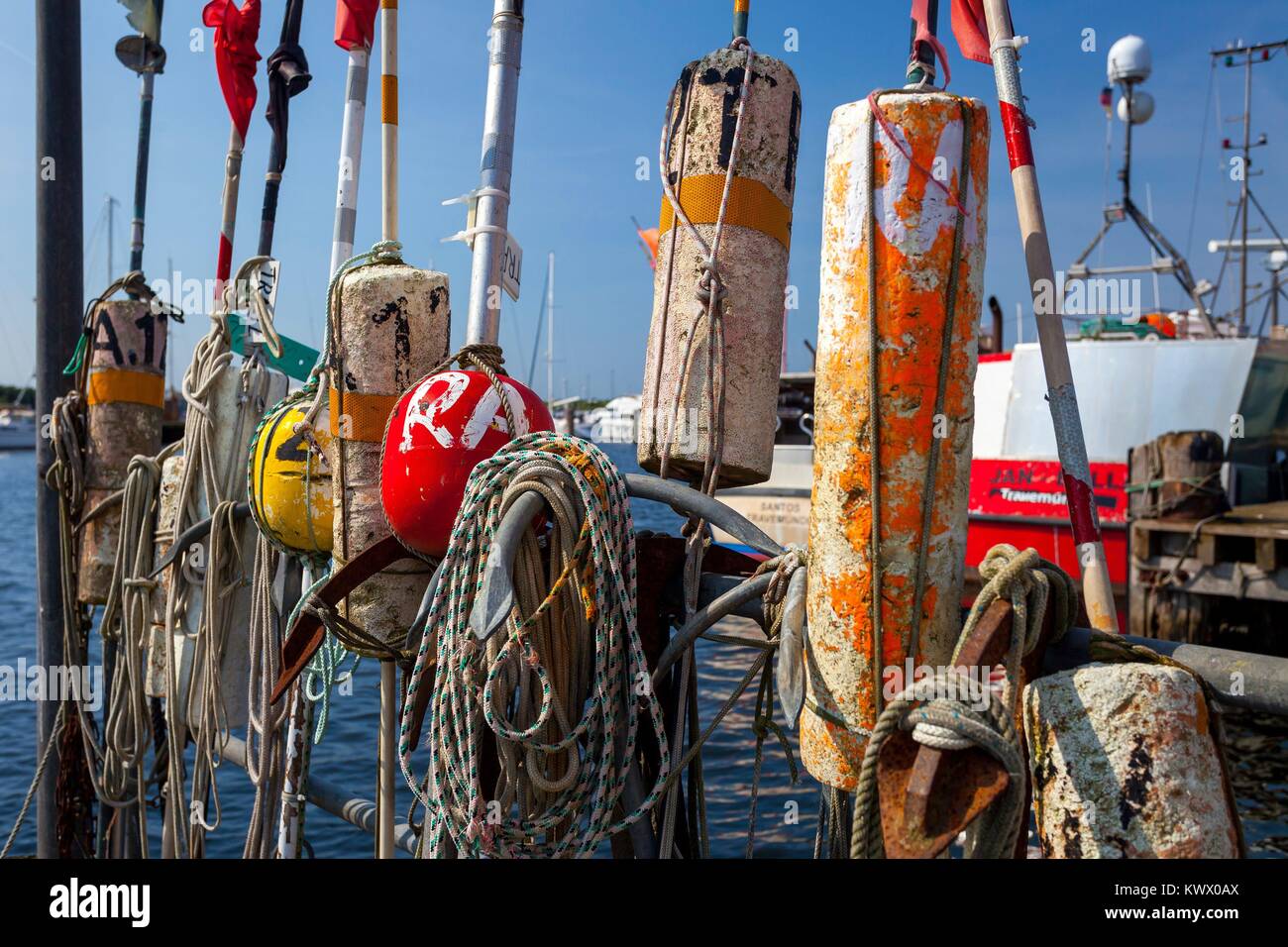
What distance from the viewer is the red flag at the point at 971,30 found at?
3.10 m

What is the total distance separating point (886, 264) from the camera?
2.08m

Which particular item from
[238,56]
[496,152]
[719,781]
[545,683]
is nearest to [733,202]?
[496,152]

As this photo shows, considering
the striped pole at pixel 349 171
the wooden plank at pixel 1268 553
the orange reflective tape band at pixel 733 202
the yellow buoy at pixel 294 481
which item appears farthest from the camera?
the wooden plank at pixel 1268 553

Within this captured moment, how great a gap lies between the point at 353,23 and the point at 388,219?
162cm

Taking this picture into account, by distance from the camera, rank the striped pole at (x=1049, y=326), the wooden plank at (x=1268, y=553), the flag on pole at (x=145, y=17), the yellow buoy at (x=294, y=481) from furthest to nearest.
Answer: the wooden plank at (x=1268, y=553) → the flag on pole at (x=145, y=17) → the yellow buoy at (x=294, y=481) → the striped pole at (x=1049, y=326)

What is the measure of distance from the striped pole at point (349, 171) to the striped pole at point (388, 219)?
61 cm

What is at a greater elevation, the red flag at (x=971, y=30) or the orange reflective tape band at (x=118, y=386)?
the red flag at (x=971, y=30)

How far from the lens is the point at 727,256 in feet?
10.0

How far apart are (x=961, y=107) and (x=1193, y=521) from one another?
1134cm

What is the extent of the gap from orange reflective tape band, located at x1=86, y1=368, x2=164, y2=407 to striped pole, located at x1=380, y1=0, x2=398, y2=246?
85.8 inches

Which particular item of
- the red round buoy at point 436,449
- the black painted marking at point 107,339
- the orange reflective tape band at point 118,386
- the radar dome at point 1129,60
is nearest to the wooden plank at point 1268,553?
the radar dome at point 1129,60

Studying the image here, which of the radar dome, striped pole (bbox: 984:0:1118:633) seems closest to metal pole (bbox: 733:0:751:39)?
striped pole (bbox: 984:0:1118:633)

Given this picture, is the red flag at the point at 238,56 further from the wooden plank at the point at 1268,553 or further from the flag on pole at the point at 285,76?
the wooden plank at the point at 1268,553
